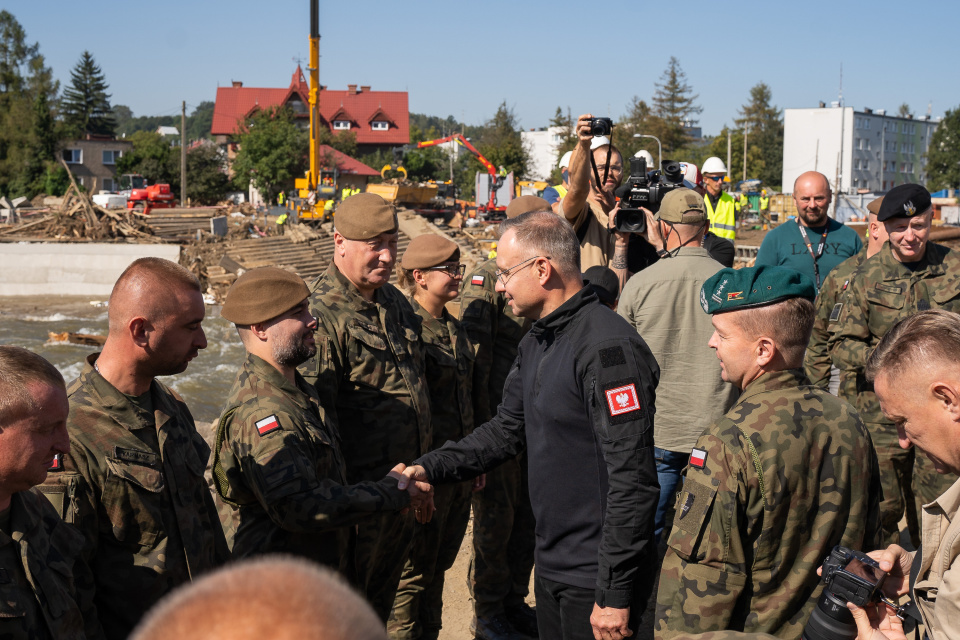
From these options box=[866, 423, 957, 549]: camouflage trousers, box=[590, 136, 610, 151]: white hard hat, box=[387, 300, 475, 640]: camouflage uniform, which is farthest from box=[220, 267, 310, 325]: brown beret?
box=[866, 423, 957, 549]: camouflage trousers

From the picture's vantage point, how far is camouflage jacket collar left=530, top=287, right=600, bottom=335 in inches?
125

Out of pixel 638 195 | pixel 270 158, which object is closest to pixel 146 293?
pixel 638 195

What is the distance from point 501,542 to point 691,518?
257 centimetres

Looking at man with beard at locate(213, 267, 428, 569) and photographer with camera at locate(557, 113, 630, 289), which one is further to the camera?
photographer with camera at locate(557, 113, 630, 289)

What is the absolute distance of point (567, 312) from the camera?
317 cm

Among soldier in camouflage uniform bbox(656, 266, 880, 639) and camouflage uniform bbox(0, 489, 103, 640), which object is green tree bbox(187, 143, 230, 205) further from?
soldier in camouflage uniform bbox(656, 266, 880, 639)

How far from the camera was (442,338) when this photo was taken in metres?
4.86

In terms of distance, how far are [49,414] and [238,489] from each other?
1.02 m

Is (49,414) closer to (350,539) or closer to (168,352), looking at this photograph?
(168,352)

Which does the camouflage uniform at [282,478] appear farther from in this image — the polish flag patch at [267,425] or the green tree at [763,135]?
the green tree at [763,135]

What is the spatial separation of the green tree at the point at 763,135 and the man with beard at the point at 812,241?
7244cm

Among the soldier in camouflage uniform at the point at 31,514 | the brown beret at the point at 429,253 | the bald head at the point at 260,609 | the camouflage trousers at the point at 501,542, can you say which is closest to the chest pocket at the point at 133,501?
the soldier in camouflage uniform at the point at 31,514

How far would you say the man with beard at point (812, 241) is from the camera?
5.94 meters

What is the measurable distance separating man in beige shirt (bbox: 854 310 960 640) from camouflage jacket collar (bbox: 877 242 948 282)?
10.1 ft
